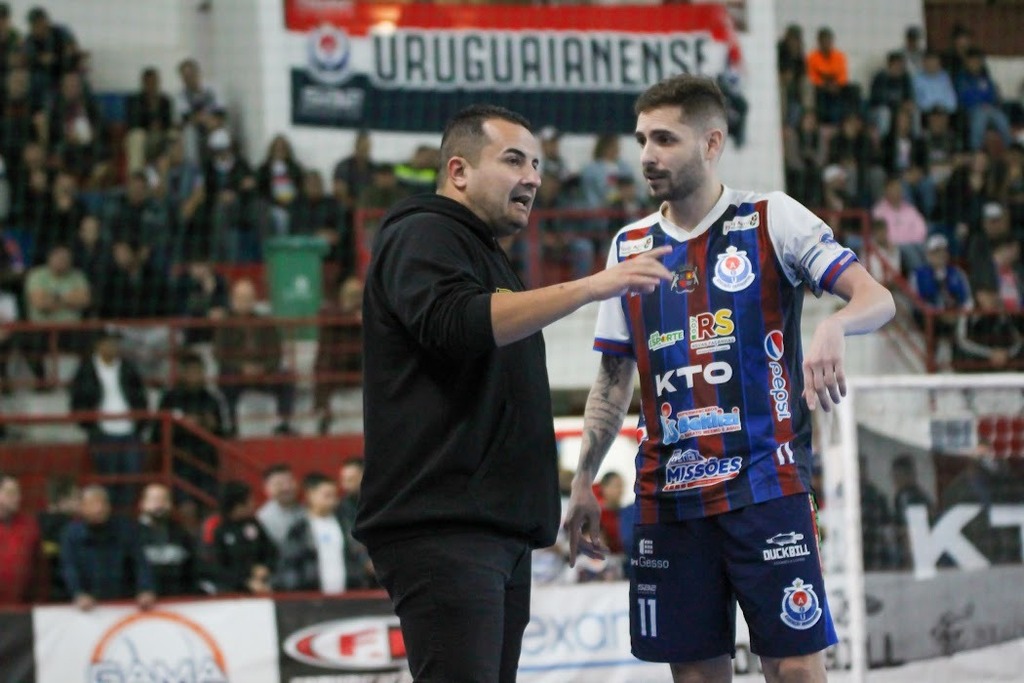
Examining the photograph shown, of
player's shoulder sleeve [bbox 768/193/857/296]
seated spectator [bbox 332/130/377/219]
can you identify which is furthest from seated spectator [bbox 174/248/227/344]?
player's shoulder sleeve [bbox 768/193/857/296]

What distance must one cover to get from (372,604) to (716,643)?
15.1 feet

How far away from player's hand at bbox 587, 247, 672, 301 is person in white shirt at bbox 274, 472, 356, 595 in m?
6.12

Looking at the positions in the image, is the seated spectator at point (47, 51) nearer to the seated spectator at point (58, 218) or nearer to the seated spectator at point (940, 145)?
the seated spectator at point (58, 218)

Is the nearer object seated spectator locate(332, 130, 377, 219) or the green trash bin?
the green trash bin

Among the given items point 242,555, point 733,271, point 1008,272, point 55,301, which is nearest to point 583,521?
point 733,271

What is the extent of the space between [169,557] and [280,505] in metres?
0.86

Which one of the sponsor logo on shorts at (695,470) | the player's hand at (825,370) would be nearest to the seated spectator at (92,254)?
the sponsor logo on shorts at (695,470)

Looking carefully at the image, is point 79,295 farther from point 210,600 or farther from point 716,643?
point 716,643

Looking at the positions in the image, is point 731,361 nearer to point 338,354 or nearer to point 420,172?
point 338,354

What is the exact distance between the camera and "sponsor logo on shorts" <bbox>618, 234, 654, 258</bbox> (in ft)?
15.6

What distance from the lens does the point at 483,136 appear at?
4234 millimetres

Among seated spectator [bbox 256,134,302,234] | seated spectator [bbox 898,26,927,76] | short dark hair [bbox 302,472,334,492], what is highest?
seated spectator [bbox 898,26,927,76]

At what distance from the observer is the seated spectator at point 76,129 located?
15.0m

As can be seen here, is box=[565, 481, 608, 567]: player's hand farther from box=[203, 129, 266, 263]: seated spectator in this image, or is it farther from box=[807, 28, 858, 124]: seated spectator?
box=[807, 28, 858, 124]: seated spectator
